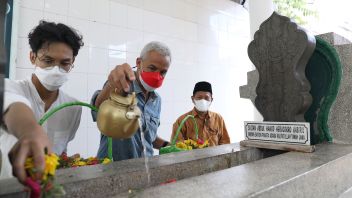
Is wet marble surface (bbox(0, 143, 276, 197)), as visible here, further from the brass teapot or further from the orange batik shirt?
the orange batik shirt

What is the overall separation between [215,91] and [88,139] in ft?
8.44

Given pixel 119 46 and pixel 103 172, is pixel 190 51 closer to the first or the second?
pixel 119 46

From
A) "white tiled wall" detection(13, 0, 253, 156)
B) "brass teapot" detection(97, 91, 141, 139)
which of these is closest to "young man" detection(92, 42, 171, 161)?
"brass teapot" detection(97, 91, 141, 139)

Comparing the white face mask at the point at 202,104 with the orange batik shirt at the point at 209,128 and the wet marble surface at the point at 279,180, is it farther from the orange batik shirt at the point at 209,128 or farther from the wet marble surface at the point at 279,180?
the wet marble surface at the point at 279,180

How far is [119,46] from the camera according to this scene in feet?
11.8

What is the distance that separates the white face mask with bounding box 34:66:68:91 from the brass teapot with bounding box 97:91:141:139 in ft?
3.09

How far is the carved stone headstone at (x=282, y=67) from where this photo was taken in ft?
5.17

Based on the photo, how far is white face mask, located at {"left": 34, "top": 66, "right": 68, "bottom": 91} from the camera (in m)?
1.70

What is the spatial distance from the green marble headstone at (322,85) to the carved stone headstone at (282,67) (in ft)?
0.85

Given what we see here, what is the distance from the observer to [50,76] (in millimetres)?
1707

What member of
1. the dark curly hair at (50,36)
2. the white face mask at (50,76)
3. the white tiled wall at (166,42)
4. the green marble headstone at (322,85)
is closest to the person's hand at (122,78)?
the white face mask at (50,76)

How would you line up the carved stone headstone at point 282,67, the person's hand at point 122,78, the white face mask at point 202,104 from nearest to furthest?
the person's hand at point 122,78
the carved stone headstone at point 282,67
the white face mask at point 202,104

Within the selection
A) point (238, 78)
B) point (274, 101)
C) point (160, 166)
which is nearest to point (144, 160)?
point (160, 166)

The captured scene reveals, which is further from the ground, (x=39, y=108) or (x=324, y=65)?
(x=324, y=65)
